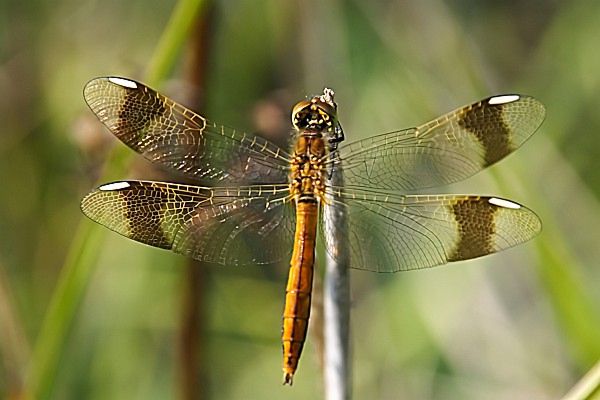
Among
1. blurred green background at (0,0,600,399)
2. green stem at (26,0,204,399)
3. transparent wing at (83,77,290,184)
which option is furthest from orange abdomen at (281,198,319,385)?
green stem at (26,0,204,399)

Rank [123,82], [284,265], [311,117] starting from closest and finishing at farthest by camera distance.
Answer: [123,82] < [311,117] < [284,265]

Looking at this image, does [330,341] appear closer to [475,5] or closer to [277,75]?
[277,75]

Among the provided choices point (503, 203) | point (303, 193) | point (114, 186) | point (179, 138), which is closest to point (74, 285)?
point (114, 186)

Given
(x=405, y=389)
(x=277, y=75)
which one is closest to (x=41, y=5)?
(x=277, y=75)

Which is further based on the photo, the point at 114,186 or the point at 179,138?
the point at 179,138

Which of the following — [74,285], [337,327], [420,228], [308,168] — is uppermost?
[308,168]

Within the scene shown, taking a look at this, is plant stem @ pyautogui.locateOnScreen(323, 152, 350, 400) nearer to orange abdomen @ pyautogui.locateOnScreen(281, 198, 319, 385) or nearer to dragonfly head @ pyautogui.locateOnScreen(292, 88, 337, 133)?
orange abdomen @ pyautogui.locateOnScreen(281, 198, 319, 385)

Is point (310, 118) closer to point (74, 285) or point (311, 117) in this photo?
point (311, 117)
